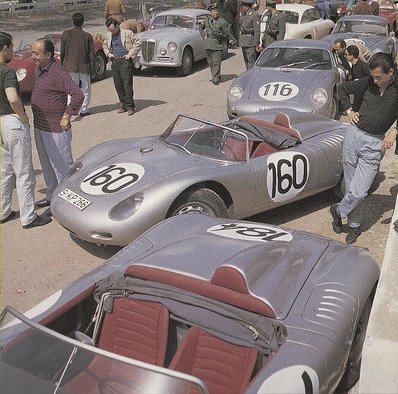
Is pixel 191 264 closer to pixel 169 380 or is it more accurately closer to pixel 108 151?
pixel 169 380

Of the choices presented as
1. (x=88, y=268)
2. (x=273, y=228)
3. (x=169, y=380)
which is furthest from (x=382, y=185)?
(x=169, y=380)

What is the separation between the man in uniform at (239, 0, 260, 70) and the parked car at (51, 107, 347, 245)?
593 cm

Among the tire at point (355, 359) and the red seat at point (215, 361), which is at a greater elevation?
the red seat at point (215, 361)

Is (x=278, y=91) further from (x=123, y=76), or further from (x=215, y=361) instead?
(x=215, y=361)

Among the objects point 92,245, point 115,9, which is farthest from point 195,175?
point 115,9

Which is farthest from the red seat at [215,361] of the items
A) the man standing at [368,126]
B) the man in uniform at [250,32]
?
the man in uniform at [250,32]

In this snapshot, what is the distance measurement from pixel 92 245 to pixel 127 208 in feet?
2.53

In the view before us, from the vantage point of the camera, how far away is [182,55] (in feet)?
43.3

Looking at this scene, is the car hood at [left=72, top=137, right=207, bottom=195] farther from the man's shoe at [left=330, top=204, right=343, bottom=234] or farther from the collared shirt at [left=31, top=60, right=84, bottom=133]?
the man's shoe at [left=330, top=204, right=343, bottom=234]

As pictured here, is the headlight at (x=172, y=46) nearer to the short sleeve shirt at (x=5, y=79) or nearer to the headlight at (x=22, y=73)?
the headlight at (x=22, y=73)

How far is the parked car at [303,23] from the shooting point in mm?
14125

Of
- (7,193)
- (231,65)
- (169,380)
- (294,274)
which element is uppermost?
(169,380)

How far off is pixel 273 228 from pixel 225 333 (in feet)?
4.81

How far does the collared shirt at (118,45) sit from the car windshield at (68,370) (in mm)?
7472
